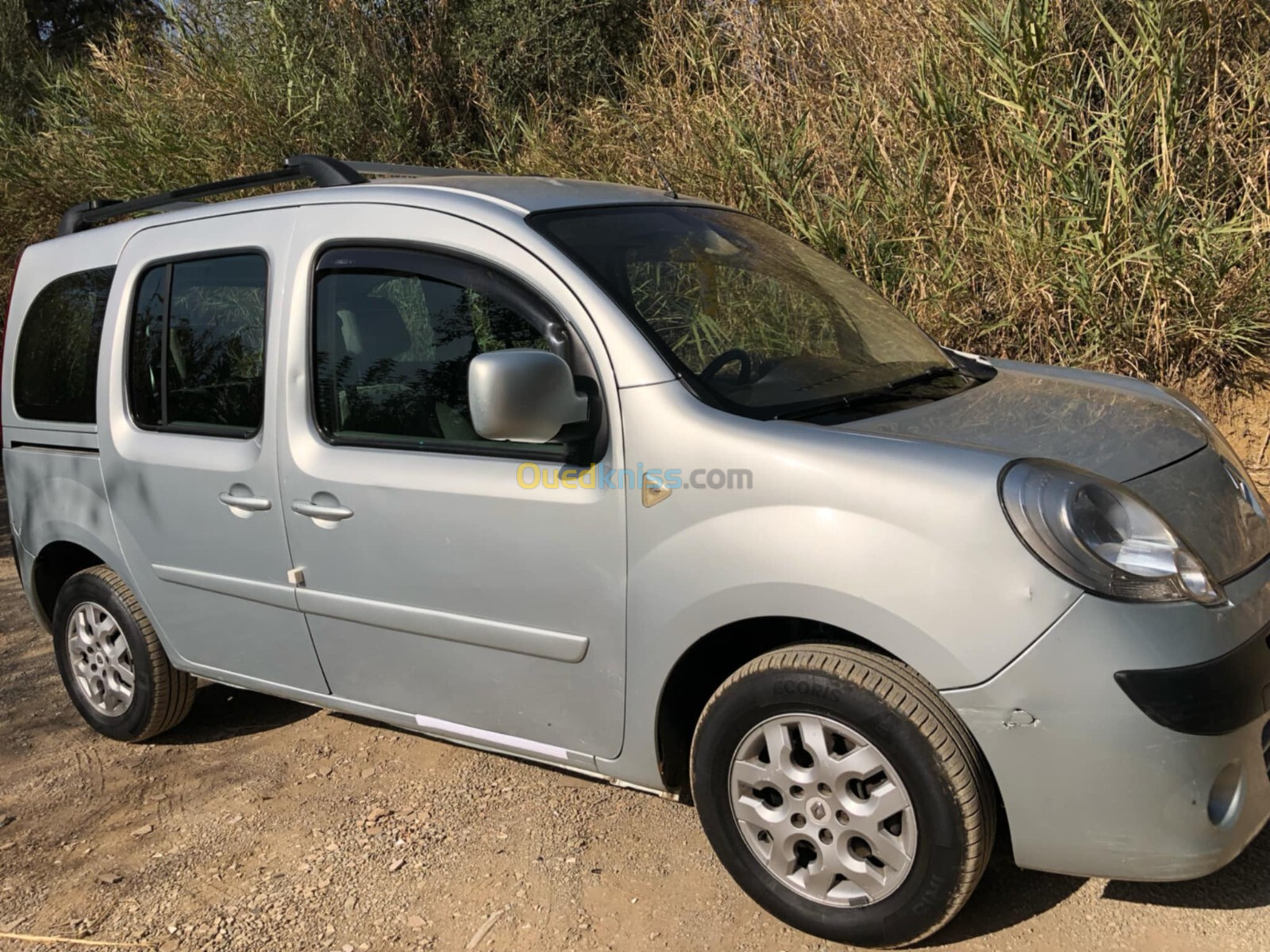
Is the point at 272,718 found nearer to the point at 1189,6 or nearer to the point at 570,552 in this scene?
the point at 570,552

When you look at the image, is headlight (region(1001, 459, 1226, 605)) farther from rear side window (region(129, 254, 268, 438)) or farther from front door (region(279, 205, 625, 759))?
rear side window (region(129, 254, 268, 438))

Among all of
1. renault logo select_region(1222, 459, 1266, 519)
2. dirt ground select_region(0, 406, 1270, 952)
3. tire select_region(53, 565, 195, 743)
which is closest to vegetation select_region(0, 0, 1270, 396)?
renault logo select_region(1222, 459, 1266, 519)

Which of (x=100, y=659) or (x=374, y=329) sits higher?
(x=374, y=329)

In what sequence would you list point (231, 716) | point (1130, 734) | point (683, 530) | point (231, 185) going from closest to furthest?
point (1130, 734)
point (683, 530)
point (231, 185)
point (231, 716)

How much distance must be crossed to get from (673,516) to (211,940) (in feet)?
5.50

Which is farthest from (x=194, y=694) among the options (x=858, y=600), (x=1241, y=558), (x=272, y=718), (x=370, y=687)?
(x=1241, y=558)

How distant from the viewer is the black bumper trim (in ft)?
6.93

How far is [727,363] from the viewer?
109 inches

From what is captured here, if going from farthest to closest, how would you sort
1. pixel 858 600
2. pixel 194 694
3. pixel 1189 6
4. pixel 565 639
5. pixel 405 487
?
pixel 1189 6 → pixel 194 694 → pixel 405 487 → pixel 565 639 → pixel 858 600

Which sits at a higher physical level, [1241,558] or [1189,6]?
[1189,6]

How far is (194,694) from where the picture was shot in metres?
4.10

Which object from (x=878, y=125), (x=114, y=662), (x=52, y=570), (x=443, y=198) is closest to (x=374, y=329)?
(x=443, y=198)

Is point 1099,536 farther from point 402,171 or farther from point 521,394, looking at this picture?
point 402,171

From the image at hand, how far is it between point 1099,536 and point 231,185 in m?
3.07
